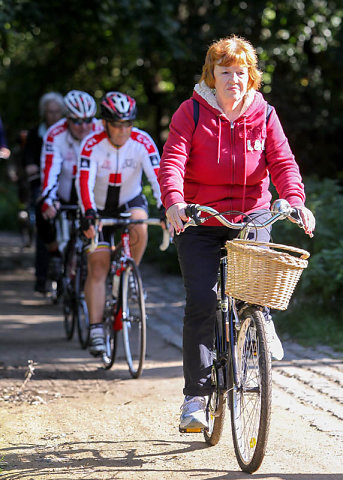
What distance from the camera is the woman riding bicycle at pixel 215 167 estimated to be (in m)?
4.20

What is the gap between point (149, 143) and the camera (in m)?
6.43

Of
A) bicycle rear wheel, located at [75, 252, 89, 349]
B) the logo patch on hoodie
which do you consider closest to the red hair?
the logo patch on hoodie

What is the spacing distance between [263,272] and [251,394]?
0.68m

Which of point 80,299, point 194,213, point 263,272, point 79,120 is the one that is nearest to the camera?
point 263,272

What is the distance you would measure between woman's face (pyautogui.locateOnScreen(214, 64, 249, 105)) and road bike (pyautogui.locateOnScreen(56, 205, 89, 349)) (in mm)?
3027

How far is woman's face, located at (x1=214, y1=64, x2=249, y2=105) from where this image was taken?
420 centimetres

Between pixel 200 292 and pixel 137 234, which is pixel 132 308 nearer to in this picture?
pixel 137 234

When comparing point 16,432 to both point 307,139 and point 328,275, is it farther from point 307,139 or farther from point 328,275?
point 307,139

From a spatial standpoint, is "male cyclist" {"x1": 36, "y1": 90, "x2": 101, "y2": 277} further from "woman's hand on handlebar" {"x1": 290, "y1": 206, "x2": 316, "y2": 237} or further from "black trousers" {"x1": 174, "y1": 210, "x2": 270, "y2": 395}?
"woman's hand on handlebar" {"x1": 290, "y1": 206, "x2": 316, "y2": 237}

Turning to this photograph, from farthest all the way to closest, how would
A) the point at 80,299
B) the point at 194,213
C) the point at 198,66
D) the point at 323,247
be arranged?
the point at 198,66
the point at 323,247
the point at 80,299
the point at 194,213

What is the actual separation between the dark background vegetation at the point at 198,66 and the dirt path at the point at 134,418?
1.18m

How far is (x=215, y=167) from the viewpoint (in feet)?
13.7

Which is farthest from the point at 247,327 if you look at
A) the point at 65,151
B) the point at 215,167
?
the point at 65,151

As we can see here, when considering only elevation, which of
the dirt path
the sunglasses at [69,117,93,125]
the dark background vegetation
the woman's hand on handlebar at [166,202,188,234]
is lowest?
the dirt path
